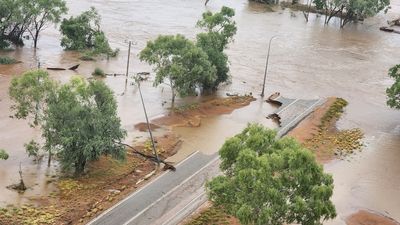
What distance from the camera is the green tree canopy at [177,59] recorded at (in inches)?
1907

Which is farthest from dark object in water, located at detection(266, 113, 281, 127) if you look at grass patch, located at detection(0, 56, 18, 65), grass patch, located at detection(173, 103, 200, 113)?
grass patch, located at detection(0, 56, 18, 65)

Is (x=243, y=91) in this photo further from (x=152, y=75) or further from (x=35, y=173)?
(x=35, y=173)

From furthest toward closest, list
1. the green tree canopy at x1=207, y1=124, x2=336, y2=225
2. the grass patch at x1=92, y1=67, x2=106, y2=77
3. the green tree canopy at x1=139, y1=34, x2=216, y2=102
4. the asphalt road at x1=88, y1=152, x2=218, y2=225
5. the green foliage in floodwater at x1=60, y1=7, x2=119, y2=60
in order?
the green foliage in floodwater at x1=60, y1=7, x2=119, y2=60 < the grass patch at x1=92, y1=67, x2=106, y2=77 < the green tree canopy at x1=139, y1=34, x2=216, y2=102 < the asphalt road at x1=88, y1=152, x2=218, y2=225 < the green tree canopy at x1=207, y1=124, x2=336, y2=225

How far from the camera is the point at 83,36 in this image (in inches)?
2689

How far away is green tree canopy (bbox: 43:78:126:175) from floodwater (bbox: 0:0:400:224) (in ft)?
8.95

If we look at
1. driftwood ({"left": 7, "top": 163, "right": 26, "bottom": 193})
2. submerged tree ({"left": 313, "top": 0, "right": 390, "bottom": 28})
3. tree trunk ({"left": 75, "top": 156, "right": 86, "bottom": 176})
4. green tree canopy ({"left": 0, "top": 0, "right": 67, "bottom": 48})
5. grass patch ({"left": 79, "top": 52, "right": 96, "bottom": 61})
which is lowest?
driftwood ({"left": 7, "top": 163, "right": 26, "bottom": 193})

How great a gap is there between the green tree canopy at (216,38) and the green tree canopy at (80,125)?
1978cm

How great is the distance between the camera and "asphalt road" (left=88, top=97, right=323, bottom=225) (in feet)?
104

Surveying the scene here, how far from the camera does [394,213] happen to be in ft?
118

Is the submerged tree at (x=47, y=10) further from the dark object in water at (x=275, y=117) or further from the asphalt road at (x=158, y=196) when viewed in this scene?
the asphalt road at (x=158, y=196)

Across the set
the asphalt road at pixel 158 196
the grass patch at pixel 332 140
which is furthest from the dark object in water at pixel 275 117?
the asphalt road at pixel 158 196

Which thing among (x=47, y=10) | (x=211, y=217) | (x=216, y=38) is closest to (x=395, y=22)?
(x=216, y=38)

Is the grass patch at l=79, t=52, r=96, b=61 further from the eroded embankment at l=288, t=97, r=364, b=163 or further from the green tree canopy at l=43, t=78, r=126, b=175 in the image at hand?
the green tree canopy at l=43, t=78, r=126, b=175

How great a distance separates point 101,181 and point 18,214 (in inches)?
236
